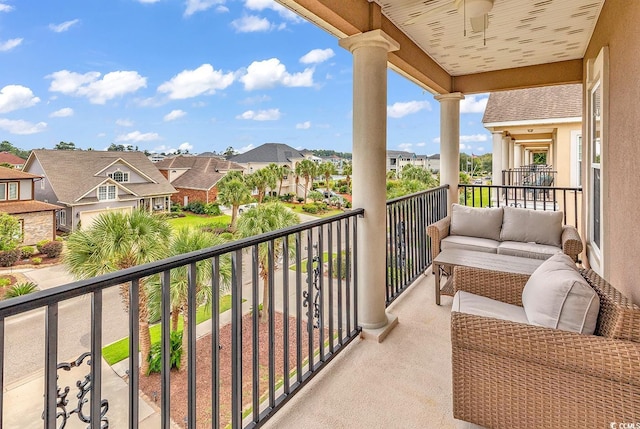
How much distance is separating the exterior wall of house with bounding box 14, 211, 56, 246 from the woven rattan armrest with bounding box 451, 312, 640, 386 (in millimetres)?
2820

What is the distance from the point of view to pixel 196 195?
156 inches

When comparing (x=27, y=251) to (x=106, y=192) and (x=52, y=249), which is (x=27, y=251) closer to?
(x=52, y=249)

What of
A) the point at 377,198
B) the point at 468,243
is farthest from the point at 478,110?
the point at 377,198

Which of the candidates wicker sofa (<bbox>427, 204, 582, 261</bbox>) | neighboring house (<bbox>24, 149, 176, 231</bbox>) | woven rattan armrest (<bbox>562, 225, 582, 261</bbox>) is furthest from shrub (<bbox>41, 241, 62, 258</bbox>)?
woven rattan armrest (<bbox>562, 225, 582, 261</bbox>)

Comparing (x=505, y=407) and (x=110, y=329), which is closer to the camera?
(x=505, y=407)

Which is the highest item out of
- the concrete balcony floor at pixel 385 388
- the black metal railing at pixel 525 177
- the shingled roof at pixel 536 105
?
the shingled roof at pixel 536 105

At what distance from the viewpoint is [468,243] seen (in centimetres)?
397

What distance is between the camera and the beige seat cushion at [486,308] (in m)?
2.05

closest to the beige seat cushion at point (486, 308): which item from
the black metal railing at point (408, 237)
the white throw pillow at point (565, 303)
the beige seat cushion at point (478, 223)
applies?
the white throw pillow at point (565, 303)

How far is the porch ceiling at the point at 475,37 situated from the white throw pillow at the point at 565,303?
175 cm

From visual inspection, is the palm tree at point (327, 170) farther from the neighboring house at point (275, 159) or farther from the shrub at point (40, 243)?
the shrub at point (40, 243)

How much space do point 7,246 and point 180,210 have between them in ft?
4.64

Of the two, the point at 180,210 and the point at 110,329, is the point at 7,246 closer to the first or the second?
the point at 110,329

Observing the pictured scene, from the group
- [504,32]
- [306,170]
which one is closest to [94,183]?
[306,170]
